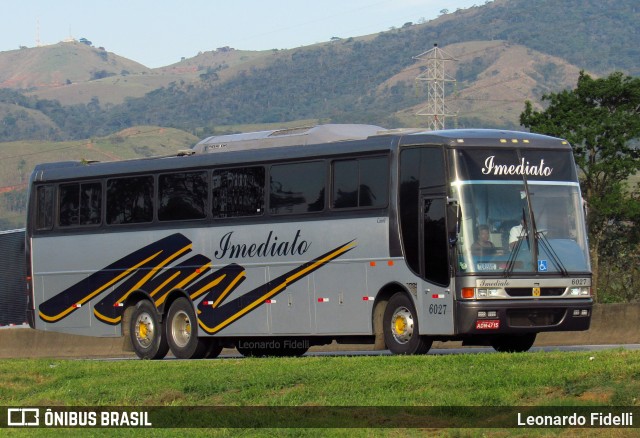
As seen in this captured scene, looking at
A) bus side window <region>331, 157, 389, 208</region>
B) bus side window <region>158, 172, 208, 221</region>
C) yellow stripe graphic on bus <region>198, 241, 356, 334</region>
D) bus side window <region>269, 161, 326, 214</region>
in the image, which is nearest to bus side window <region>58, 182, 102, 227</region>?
bus side window <region>158, 172, 208, 221</region>

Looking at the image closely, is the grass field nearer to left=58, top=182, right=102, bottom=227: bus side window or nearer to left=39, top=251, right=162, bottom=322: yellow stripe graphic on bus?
left=39, top=251, right=162, bottom=322: yellow stripe graphic on bus

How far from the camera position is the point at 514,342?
70.8 feet

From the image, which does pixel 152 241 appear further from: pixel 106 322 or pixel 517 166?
pixel 517 166

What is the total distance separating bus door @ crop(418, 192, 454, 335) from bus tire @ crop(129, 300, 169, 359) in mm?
6586

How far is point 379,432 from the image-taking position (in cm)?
1248

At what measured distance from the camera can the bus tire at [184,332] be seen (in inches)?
953

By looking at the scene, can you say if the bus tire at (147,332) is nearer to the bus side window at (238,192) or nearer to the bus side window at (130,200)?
the bus side window at (130,200)

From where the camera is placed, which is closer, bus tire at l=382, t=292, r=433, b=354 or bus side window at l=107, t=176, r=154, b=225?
bus tire at l=382, t=292, r=433, b=354

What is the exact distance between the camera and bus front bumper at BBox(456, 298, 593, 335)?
1942 centimetres

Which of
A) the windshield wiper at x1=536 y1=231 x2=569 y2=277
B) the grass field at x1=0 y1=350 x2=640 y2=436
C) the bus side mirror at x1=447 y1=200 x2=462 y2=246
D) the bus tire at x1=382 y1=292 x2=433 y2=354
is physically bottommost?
the grass field at x1=0 y1=350 x2=640 y2=436

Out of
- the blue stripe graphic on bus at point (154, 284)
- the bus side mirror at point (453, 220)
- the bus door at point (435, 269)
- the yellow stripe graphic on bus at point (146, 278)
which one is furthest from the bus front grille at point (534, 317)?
the yellow stripe graphic on bus at point (146, 278)

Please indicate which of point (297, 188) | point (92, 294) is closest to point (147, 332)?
point (92, 294)

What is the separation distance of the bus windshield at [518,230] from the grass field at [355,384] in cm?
282

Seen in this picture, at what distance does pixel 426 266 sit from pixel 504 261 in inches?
46.8
